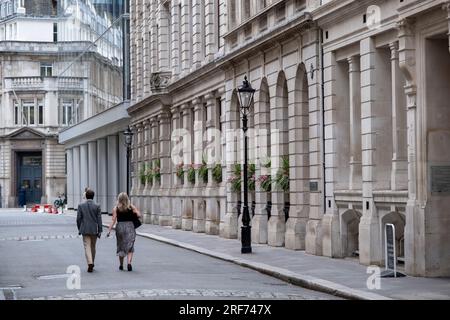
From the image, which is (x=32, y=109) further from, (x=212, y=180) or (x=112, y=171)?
(x=212, y=180)

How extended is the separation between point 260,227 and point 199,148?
405 inches

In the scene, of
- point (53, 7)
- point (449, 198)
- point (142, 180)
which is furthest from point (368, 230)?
point (53, 7)

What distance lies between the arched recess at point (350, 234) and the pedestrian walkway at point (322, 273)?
0.58 m

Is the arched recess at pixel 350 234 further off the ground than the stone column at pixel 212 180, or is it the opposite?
the stone column at pixel 212 180

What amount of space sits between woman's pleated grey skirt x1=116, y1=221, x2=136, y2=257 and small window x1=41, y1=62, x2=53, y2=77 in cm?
8753

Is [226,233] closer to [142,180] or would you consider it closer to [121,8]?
[142,180]

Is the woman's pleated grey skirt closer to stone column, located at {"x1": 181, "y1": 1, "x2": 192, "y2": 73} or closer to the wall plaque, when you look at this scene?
the wall plaque

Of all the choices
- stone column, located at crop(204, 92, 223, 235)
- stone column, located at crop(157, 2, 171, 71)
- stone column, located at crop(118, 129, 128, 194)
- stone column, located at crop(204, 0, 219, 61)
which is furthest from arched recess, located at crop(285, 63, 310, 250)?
stone column, located at crop(118, 129, 128, 194)

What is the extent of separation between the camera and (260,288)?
19453mm

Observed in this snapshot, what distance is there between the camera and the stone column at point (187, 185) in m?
44.2

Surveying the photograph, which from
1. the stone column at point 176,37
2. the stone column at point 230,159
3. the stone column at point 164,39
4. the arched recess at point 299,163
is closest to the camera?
the arched recess at point 299,163

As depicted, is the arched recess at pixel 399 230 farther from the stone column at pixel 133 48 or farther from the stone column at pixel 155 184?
the stone column at pixel 133 48

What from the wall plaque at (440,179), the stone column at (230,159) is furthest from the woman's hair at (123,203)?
the stone column at (230,159)

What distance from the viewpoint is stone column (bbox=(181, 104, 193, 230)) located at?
44.2 meters
